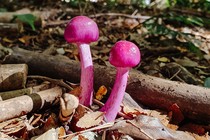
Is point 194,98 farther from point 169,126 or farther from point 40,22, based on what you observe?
point 40,22

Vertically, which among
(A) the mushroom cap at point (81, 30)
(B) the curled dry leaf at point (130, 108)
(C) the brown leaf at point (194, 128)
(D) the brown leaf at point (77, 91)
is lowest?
(C) the brown leaf at point (194, 128)

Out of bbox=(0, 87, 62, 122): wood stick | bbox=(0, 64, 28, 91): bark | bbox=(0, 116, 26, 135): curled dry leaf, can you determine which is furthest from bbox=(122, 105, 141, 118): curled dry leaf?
bbox=(0, 64, 28, 91): bark

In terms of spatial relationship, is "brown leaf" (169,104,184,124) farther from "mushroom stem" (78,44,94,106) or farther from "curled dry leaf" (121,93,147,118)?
"mushroom stem" (78,44,94,106)

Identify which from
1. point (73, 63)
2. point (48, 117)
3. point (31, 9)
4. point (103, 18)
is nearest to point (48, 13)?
point (31, 9)

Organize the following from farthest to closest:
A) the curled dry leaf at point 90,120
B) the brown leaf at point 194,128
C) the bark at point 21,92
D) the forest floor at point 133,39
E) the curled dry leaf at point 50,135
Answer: the forest floor at point 133,39
the bark at point 21,92
the brown leaf at point 194,128
the curled dry leaf at point 90,120
the curled dry leaf at point 50,135

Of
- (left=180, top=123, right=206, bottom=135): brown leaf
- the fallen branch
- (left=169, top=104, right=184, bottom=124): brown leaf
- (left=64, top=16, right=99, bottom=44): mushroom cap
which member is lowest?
(left=180, top=123, right=206, bottom=135): brown leaf

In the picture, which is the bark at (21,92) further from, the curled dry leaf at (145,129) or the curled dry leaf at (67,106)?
the curled dry leaf at (145,129)

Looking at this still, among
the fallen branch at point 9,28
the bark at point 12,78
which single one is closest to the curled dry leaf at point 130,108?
the bark at point 12,78
